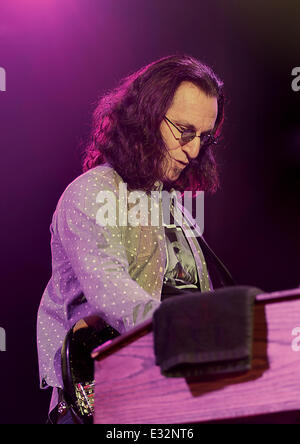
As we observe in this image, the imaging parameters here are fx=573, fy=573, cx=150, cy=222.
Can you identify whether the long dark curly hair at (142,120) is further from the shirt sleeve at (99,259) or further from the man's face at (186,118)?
the shirt sleeve at (99,259)

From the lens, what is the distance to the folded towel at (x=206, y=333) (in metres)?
1.41

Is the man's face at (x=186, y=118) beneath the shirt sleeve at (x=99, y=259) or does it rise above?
above

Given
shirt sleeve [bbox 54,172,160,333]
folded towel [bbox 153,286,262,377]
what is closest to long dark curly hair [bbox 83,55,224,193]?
shirt sleeve [bbox 54,172,160,333]

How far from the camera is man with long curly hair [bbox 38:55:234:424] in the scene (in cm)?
236

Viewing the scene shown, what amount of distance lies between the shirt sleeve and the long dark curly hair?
198 mm

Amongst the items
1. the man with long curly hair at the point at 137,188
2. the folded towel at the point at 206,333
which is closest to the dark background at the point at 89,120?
the man with long curly hair at the point at 137,188

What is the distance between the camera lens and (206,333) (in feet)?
4.70

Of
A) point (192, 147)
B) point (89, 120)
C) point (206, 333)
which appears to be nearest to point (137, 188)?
point (192, 147)

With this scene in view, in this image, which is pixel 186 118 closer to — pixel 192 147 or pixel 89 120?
pixel 192 147

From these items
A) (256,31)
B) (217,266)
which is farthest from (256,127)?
(217,266)

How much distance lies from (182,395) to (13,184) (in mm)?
2823

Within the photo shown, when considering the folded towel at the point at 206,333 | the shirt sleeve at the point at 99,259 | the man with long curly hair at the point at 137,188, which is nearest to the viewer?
the folded towel at the point at 206,333

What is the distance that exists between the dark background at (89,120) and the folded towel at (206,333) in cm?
271

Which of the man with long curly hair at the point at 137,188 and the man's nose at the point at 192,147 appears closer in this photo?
the man with long curly hair at the point at 137,188
